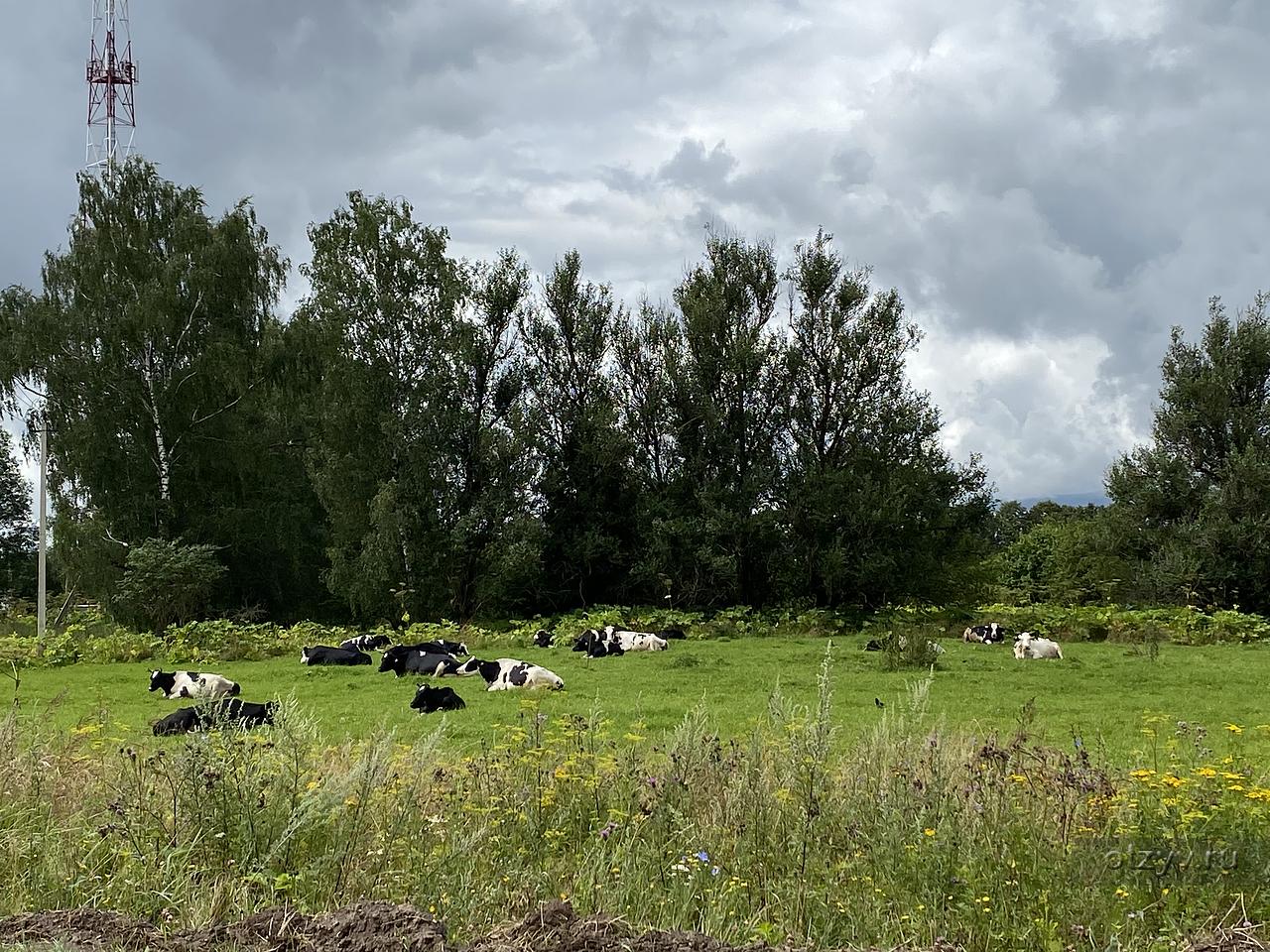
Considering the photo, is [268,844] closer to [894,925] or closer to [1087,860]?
[894,925]

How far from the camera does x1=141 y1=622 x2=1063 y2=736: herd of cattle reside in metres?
12.6

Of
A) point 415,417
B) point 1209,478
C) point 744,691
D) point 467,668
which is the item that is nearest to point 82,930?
point 744,691

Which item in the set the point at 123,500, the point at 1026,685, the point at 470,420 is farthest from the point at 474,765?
the point at 123,500

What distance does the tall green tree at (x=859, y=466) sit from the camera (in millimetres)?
34594

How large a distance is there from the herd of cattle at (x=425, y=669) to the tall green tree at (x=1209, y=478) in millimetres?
21985

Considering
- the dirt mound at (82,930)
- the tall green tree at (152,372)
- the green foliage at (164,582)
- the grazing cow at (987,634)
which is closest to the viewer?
the dirt mound at (82,930)

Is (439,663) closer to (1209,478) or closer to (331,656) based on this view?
(331,656)

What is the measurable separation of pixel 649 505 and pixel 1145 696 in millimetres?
22191

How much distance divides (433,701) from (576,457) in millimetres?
22742

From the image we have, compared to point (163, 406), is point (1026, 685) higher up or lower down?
lower down

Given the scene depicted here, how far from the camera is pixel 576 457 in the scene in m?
37.0

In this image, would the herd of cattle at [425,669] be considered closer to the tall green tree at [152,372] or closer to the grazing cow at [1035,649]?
the grazing cow at [1035,649]

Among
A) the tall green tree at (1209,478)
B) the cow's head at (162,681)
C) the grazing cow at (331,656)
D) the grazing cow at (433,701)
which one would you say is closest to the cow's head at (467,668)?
the grazing cow at (331,656)

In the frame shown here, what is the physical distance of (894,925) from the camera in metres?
5.18
